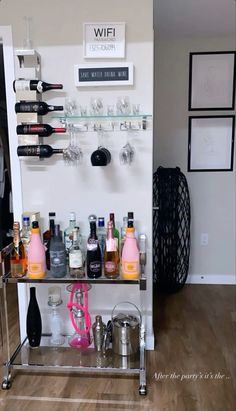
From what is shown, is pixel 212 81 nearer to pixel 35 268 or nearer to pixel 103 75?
pixel 103 75

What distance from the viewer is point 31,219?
2.15m

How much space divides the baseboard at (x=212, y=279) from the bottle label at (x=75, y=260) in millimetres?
1756

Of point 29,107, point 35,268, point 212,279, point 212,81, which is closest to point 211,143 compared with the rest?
point 212,81

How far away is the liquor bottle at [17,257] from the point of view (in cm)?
200

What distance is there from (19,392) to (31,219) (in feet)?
3.18

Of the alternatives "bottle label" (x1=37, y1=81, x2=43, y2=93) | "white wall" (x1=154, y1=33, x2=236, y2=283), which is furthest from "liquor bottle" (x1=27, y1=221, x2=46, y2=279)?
"white wall" (x1=154, y1=33, x2=236, y2=283)

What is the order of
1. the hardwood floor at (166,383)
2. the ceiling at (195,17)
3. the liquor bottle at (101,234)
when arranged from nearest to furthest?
the hardwood floor at (166,383)
the liquor bottle at (101,234)
the ceiling at (195,17)

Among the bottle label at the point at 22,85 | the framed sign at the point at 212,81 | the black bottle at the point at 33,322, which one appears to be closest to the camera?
the bottle label at the point at 22,85

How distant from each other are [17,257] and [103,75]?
116 cm

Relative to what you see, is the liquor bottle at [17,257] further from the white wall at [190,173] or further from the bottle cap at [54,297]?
the white wall at [190,173]

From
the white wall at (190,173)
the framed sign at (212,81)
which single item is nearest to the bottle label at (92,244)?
the white wall at (190,173)

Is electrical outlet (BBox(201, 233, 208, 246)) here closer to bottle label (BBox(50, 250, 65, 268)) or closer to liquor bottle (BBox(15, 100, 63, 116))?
bottle label (BBox(50, 250, 65, 268))

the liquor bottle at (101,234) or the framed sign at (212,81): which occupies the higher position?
the framed sign at (212,81)

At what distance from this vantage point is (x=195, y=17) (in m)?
2.58
